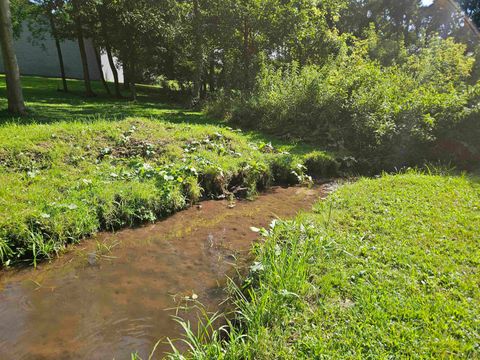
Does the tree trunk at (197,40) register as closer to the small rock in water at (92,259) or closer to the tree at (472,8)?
the small rock in water at (92,259)

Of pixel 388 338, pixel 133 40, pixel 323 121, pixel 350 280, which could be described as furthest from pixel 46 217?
pixel 133 40

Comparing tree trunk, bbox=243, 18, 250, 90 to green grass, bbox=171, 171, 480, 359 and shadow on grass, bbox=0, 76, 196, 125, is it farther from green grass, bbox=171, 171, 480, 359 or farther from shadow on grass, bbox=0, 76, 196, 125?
green grass, bbox=171, 171, 480, 359

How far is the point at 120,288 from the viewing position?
4.05 m

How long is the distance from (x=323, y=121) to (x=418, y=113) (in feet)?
8.46

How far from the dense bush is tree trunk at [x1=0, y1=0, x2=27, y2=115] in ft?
21.3

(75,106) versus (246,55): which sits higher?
(246,55)

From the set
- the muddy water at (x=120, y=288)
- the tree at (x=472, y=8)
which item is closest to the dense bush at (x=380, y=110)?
the muddy water at (x=120, y=288)

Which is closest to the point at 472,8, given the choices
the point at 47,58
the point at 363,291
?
the point at 47,58

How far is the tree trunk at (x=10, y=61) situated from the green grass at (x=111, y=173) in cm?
48

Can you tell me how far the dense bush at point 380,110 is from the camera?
8797 mm

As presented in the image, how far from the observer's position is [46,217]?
476cm

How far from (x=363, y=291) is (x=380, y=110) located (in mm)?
7155

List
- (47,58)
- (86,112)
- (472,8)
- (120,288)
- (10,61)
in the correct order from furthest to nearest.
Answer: (472,8), (47,58), (86,112), (10,61), (120,288)

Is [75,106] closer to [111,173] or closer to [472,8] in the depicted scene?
[111,173]
